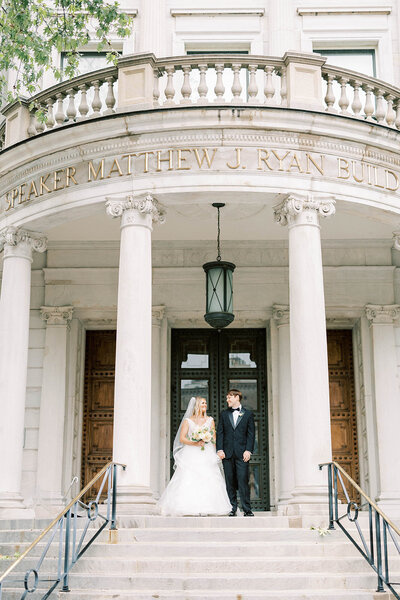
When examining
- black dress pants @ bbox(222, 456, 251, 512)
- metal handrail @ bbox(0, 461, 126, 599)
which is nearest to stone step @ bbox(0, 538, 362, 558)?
metal handrail @ bbox(0, 461, 126, 599)

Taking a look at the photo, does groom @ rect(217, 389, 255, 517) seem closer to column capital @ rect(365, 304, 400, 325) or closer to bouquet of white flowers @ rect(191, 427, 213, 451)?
bouquet of white flowers @ rect(191, 427, 213, 451)

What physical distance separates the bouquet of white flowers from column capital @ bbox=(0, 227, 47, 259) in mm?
4216

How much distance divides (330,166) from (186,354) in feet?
18.7

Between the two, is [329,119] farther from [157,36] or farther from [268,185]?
[157,36]

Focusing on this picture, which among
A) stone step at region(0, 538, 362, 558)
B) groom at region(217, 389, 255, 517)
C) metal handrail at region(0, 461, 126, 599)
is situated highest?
groom at region(217, 389, 255, 517)

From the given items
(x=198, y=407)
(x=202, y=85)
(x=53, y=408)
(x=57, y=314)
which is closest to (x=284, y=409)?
(x=198, y=407)

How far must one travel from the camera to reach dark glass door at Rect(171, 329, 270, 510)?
54.7ft

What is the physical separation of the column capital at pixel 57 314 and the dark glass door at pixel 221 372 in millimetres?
2273

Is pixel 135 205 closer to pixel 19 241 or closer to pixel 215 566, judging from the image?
pixel 19 241

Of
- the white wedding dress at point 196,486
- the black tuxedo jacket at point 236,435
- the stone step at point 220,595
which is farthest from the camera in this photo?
the black tuxedo jacket at point 236,435

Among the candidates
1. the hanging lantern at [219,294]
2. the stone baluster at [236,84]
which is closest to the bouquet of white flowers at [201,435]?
the hanging lantern at [219,294]

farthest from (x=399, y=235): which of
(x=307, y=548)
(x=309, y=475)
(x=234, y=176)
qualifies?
(x=307, y=548)

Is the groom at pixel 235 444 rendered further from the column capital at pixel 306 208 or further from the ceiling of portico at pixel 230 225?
the ceiling of portico at pixel 230 225

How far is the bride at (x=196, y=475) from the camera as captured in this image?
40.9 feet
